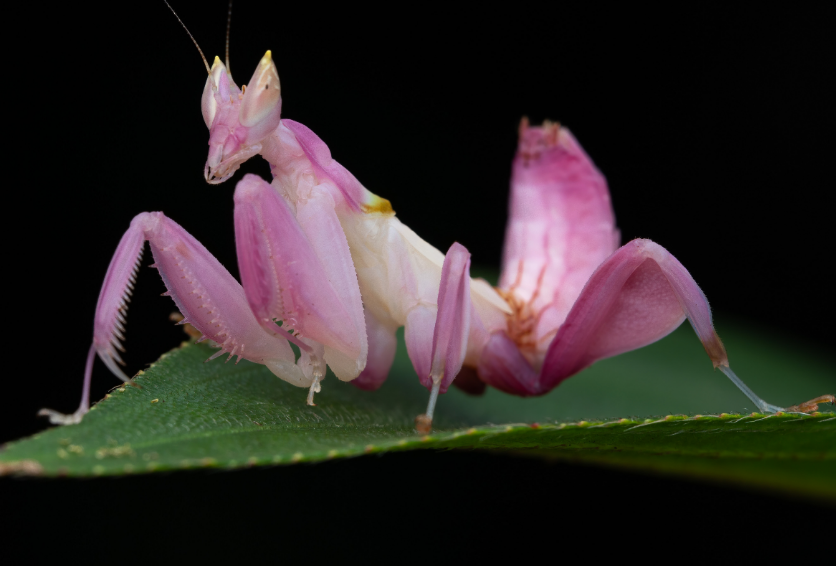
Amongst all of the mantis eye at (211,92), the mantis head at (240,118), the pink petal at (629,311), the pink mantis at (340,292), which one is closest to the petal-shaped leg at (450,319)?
the pink mantis at (340,292)

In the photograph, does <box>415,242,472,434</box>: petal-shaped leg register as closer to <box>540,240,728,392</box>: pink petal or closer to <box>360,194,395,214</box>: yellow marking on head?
<box>360,194,395,214</box>: yellow marking on head

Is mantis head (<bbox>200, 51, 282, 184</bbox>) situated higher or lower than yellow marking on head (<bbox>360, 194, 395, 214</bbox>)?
higher

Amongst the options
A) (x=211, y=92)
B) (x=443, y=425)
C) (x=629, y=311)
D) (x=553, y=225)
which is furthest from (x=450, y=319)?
(x=553, y=225)

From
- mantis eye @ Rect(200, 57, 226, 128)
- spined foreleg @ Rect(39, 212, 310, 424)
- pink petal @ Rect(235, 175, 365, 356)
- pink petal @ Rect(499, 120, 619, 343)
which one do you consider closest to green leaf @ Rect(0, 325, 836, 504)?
spined foreleg @ Rect(39, 212, 310, 424)

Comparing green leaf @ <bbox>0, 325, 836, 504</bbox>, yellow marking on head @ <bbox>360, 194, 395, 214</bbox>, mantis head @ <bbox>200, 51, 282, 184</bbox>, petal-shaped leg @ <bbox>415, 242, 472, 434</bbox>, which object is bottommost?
green leaf @ <bbox>0, 325, 836, 504</bbox>

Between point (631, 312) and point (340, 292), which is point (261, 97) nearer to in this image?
point (340, 292)

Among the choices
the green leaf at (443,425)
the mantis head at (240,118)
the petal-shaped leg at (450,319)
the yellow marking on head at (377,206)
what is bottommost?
the green leaf at (443,425)

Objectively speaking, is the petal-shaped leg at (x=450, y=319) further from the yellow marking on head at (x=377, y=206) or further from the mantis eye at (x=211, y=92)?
the mantis eye at (x=211, y=92)
